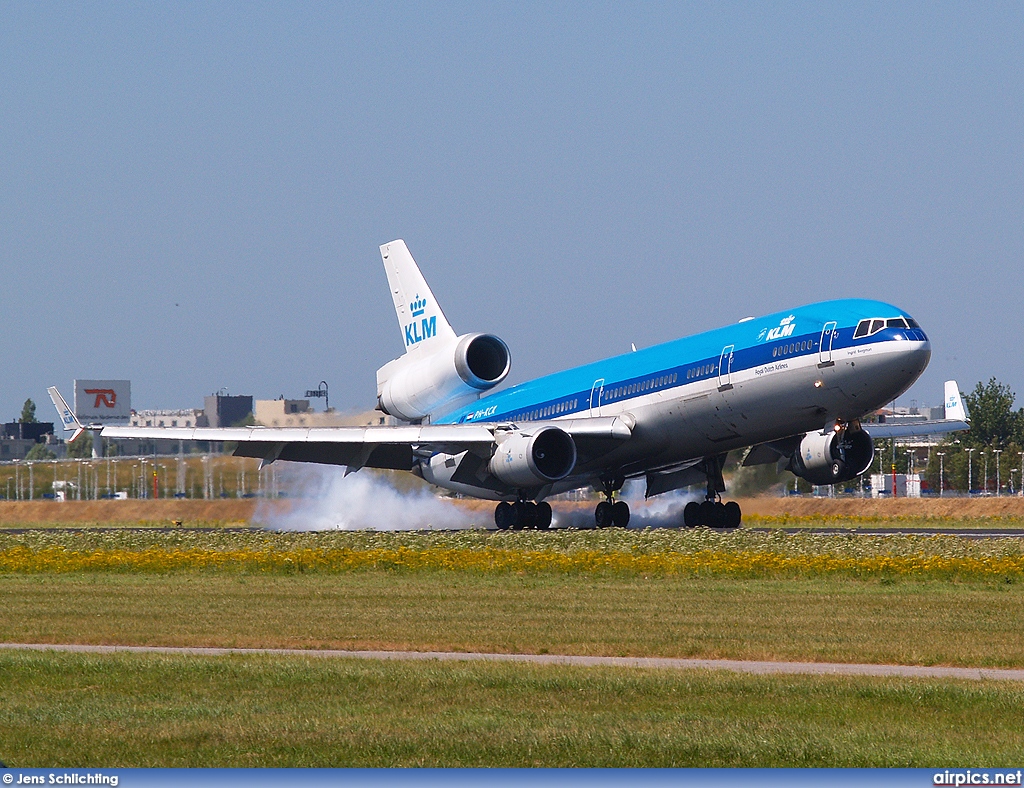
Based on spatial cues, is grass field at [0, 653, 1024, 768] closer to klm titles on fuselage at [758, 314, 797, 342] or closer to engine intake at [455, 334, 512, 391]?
klm titles on fuselage at [758, 314, 797, 342]

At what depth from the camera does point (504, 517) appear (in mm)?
43031

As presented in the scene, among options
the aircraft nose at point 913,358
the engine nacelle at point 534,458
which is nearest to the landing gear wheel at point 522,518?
the engine nacelle at point 534,458

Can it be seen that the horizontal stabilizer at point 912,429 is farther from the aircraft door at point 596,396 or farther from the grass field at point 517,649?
the grass field at point 517,649

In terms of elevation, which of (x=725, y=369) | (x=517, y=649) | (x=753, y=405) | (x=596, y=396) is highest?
(x=725, y=369)

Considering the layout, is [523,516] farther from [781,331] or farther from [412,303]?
[412,303]

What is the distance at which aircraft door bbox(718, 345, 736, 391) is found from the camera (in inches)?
1453

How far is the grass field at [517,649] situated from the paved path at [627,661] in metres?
0.46

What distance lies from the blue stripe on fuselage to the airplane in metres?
0.04

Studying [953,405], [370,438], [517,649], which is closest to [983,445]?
[953,405]

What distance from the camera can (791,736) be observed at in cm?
1116

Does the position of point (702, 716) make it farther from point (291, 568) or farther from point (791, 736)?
point (291, 568)

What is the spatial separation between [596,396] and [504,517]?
15.3 ft

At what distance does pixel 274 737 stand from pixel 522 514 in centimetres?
3160

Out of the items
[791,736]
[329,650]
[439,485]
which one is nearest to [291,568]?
[329,650]
